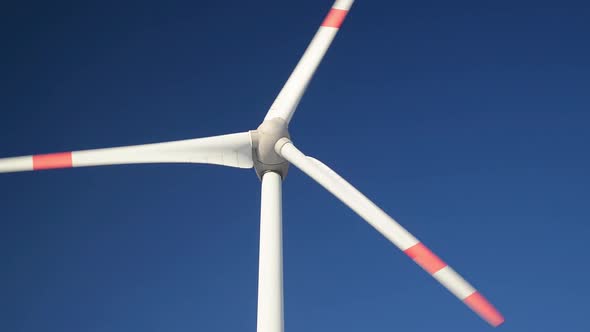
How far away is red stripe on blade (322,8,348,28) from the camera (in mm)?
23625

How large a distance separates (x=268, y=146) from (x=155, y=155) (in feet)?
9.34

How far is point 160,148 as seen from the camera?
1970 cm

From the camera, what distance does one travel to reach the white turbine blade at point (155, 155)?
1972 centimetres

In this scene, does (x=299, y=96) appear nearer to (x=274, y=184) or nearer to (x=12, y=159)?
(x=274, y=184)

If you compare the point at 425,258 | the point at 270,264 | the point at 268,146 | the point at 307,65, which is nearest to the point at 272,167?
the point at 268,146

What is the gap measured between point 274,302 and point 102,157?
19.2ft

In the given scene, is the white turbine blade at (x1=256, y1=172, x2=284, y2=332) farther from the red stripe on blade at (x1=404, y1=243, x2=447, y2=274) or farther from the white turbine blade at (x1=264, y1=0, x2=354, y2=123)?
the red stripe on blade at (x1=404, y1=243, x2=447, y2=274)

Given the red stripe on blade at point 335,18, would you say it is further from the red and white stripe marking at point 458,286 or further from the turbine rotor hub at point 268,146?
the red and white stripe marking at point 458,286

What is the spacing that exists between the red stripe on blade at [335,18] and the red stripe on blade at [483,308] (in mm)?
10118

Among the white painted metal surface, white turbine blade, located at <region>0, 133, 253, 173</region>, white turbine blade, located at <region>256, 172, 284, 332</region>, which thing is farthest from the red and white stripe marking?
white turbine blade, located at <region>0, 133, 253, 173</region>

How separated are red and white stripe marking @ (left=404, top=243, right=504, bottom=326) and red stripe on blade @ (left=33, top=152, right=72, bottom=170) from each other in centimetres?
900

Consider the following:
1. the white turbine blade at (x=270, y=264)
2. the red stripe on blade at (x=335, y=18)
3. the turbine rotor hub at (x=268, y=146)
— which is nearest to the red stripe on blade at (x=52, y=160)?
the turbine rotor hub at (x=268, y=146)

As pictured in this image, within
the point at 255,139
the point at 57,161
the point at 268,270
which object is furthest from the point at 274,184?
the point at 57,161

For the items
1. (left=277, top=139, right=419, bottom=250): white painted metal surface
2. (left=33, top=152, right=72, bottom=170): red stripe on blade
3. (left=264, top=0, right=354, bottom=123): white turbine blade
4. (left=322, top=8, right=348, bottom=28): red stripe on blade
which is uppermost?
(left=322, top=8, right=348, bottom=28): red stripe on blade
